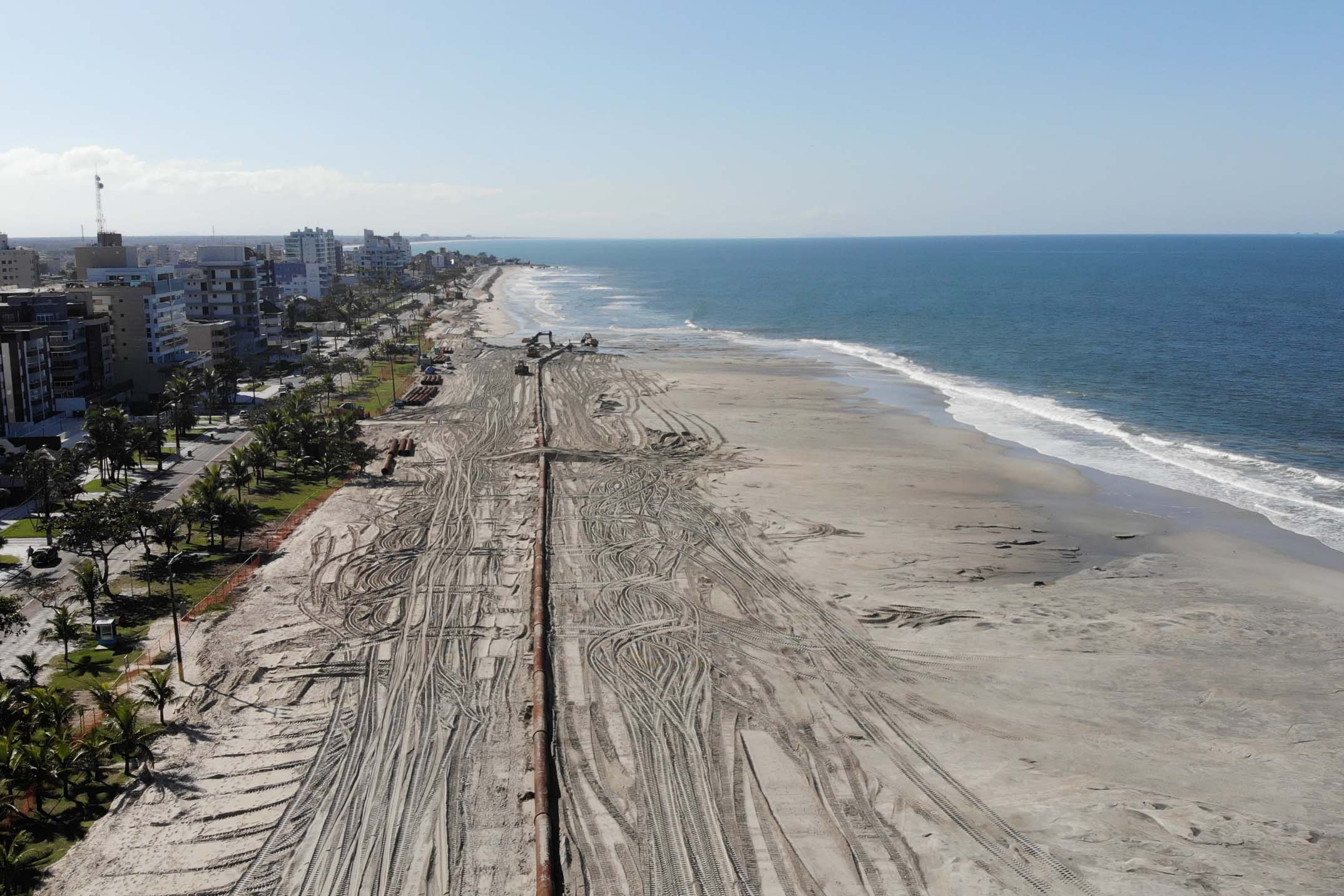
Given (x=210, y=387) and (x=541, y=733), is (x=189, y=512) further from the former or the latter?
(x=210, y=387)

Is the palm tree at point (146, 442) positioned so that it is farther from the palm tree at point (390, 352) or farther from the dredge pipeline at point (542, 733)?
the palm tree at point (390, 352)

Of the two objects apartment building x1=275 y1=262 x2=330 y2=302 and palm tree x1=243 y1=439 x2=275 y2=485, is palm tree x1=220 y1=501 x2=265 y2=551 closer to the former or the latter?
palm tree x1=243 y1=439 x2=275 y2=485

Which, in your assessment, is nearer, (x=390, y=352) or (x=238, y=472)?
(x=238, y=472)

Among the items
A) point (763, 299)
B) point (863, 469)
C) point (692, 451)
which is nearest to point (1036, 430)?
point (863, 469)

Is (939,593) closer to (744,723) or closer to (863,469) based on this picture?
(744,723)

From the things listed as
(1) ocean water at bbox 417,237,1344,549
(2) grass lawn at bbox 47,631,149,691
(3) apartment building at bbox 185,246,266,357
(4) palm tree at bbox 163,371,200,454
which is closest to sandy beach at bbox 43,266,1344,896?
(2) grass lawn at bbox 47,631,149,691

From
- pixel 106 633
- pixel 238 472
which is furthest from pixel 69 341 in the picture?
pixel 106 633
